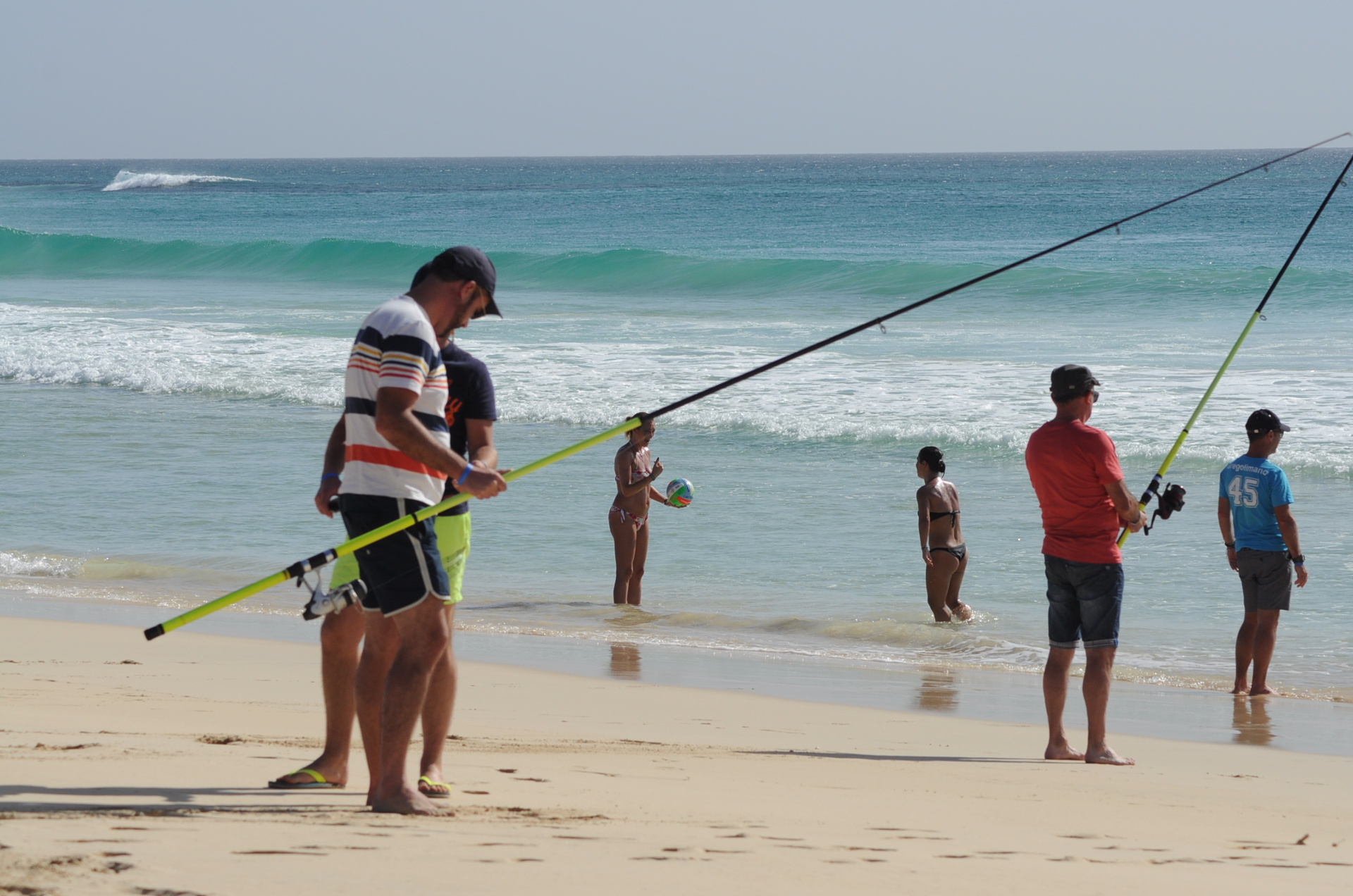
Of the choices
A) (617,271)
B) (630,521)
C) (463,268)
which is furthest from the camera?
(617,271)

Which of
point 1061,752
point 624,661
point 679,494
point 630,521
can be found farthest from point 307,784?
point 679,494

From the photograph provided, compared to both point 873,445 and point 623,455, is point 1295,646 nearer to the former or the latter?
point 623,455

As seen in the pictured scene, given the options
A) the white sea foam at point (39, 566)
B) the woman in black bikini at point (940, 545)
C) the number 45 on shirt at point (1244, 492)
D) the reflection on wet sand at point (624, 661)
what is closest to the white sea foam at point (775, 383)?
the woman in black bikini at point (940, 545)

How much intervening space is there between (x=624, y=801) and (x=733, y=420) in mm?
10657

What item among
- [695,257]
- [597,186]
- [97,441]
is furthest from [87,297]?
[597,186]

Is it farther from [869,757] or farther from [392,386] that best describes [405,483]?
[869,757]

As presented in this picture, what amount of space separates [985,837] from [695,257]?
31.6 m

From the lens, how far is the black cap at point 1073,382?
485 centimetres

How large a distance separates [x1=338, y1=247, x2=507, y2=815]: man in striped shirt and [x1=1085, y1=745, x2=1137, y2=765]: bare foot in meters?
2.68

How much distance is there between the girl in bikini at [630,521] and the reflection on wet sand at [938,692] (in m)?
1.97

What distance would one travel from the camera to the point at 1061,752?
5020 mm

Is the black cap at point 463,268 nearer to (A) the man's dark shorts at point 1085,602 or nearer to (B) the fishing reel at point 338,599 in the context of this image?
(B) the fishing reel at point 338,599

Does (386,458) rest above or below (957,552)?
above

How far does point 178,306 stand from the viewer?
88.6 feet
